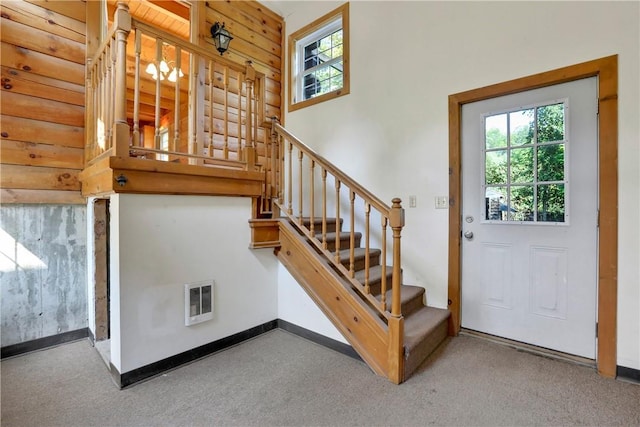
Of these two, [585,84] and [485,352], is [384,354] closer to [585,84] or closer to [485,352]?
[485,352]

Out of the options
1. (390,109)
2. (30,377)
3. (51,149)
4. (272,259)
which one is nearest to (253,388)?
(272,259)

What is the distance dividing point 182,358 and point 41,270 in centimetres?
137

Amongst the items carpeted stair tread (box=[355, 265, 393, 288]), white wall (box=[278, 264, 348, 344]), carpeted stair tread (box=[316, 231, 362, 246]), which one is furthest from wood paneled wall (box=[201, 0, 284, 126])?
carpeted stair tread (box=[355, 265, 393, 288])

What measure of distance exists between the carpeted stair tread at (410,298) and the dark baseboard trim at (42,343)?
8.35 ft

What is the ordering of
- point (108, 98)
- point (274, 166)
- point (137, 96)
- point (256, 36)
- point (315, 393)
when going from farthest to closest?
point (256, 36), point (274, 166), point (108, 98), point (137, 96), point (315, 393)

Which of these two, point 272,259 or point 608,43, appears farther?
point 272,259

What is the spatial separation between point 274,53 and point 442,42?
7.38ft

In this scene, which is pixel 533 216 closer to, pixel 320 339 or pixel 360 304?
pixel 360 304

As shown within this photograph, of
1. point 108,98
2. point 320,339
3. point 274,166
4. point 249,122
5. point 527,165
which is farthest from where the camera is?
point 274,166

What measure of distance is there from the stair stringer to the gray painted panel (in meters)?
1.71

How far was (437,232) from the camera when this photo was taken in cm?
271

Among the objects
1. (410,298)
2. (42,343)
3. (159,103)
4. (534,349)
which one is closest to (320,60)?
(159,103)

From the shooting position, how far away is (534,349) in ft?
7.58

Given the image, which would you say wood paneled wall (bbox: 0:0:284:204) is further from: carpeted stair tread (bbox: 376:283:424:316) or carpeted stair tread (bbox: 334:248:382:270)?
carpeted stair tread (bbox: 376:283:424:316)
